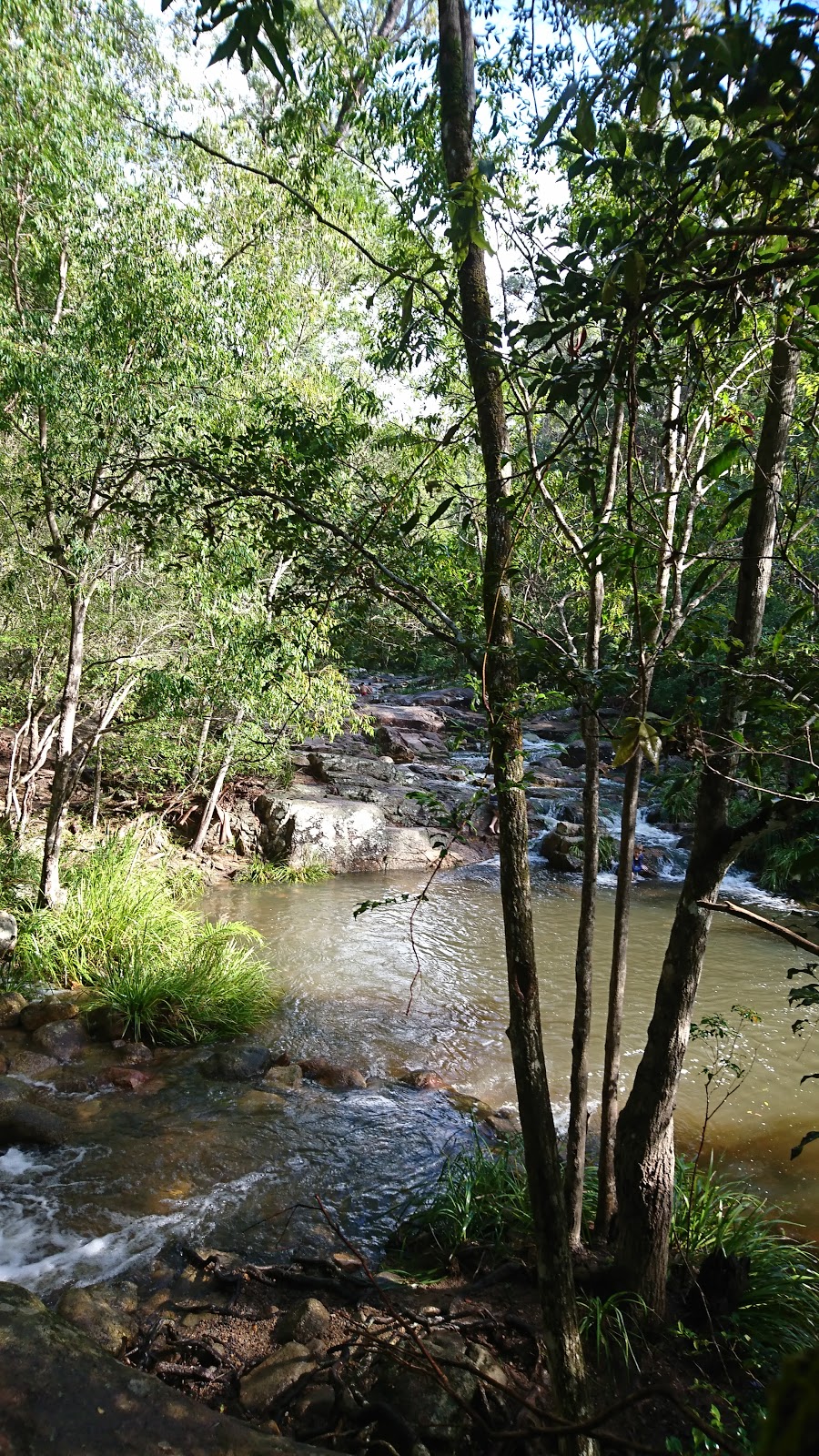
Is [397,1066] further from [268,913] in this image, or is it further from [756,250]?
[756,250]

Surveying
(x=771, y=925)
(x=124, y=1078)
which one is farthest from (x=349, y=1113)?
(x=771, y=925)

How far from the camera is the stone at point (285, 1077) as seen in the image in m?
5.62

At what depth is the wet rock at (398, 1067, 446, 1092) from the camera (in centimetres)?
591

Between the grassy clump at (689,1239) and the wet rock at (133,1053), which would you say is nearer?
the grassy clump at (689,1239)

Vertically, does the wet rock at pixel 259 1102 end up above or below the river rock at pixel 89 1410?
below

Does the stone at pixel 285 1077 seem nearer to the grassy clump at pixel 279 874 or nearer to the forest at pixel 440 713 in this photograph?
the forest at pixel 440 713

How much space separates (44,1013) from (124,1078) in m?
1.05

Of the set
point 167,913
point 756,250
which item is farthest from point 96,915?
point 756,250

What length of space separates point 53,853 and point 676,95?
7.22m

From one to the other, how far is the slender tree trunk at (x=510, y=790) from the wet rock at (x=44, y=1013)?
195 inches

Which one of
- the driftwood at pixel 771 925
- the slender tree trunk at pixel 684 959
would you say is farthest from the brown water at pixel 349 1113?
the driftwood at pixel 771 925

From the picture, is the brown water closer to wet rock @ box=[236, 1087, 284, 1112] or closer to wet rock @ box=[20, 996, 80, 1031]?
wet rock @ box=[236, 1087, 284, 1112]

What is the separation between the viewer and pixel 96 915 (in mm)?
6965

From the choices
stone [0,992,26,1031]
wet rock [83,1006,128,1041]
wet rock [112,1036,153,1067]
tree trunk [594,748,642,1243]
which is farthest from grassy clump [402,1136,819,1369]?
stone [0,992,26,1031]
